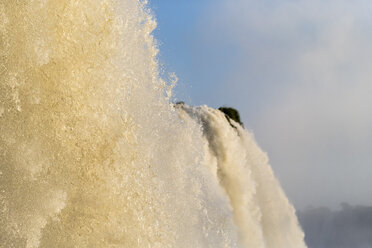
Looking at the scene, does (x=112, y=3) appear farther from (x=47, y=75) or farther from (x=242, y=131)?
(x=242, y=131)

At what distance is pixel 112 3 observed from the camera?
6883 mm

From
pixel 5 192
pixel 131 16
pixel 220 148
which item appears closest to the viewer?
pixel 5 192

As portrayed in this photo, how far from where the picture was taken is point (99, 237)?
656 cm

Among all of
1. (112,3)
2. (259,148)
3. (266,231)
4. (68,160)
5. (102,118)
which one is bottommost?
(68,160)

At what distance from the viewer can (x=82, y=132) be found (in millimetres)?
6484

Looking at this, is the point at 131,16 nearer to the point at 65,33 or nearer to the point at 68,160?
the point at 65,33

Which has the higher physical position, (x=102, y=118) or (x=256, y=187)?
(x=256, y=187)

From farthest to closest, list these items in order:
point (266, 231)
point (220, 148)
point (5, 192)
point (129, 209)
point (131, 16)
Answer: point (266, 231), point (220, 148), point (131, 16), point (129, 209), point (5, 192)


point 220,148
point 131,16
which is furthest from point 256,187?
point 131,16

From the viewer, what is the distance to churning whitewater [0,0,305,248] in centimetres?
626

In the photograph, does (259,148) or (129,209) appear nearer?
(129,209)

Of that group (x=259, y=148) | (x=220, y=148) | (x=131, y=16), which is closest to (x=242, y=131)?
(x=259, y=148)

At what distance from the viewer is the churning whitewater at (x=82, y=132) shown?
→ 6.26m

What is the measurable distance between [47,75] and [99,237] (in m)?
1.71
